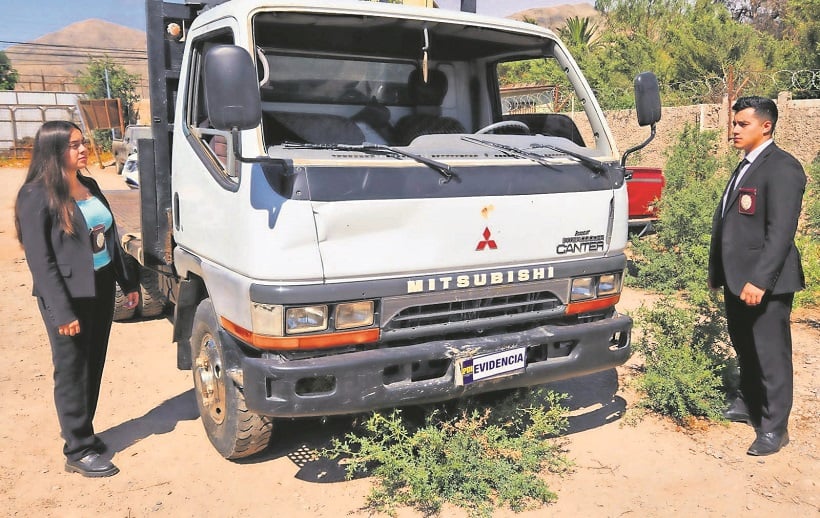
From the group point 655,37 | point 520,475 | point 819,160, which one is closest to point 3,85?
point 655,37

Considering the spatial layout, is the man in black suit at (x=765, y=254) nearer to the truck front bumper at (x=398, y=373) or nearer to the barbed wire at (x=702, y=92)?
the truck front bumper at (x=398, y=373)

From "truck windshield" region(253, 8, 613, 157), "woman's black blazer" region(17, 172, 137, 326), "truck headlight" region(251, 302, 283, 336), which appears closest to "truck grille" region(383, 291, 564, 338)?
"truck headlight" region(251, 302, 283, 336)

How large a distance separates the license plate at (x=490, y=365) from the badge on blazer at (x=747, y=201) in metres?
1.54

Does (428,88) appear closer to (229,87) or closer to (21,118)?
(229,87)

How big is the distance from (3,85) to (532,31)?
4631cm

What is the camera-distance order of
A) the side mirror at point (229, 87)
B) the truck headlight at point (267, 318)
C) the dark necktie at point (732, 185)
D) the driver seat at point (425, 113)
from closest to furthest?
the side mirror at point (229, 87)
the truck headlight at point (267, 318)
the dark necktie at point (732, 185)
the driver seat at point (425, 113)

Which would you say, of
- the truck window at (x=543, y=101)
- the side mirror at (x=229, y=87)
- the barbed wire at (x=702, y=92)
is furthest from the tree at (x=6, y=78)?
the side mirror at (x=229, y=87)

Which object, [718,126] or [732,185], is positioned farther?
[718,126]

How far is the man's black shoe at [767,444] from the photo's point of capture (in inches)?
156

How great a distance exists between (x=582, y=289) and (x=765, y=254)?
1.01 m

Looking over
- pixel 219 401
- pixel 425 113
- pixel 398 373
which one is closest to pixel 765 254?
pixel 398 373

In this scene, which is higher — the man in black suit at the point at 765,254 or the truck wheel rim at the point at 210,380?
the man in black suit at the point at 765,254

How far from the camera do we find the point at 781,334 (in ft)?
13.0

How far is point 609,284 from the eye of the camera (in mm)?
3879
